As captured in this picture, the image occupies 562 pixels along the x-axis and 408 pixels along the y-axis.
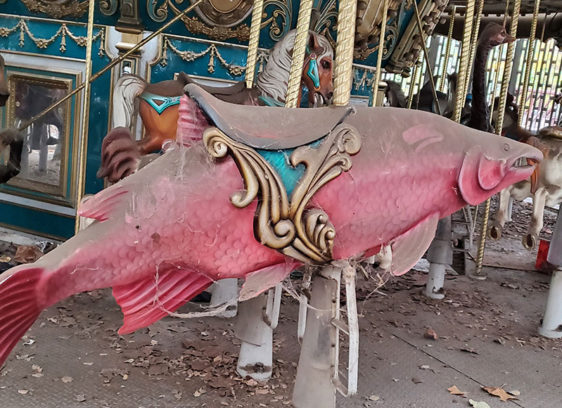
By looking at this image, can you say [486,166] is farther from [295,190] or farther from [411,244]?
[295,190]

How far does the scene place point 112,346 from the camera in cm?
275

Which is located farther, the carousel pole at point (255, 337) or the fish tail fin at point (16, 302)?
the carousel pole at point (255, 337)

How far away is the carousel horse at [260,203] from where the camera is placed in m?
0.93

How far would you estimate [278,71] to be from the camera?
2.88m

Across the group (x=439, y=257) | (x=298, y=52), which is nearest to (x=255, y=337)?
(x=298, y=52)

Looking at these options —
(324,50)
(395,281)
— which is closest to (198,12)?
(324,50)

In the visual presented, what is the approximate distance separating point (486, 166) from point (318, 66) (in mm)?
1921

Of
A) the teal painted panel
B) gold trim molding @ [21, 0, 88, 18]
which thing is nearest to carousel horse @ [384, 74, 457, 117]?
gold trim molding @ [21, 0, 88, 18]

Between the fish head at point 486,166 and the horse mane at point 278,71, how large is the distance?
1.92 meters

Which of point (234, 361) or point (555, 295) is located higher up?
point (555, 295)

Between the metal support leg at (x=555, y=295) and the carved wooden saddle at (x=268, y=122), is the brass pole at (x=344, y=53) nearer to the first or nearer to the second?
the carved wooden saddle at (x=268, y=122)

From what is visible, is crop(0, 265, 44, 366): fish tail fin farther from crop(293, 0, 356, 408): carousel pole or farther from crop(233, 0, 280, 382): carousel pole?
crop(233, 0, 280, 382): carousel pole

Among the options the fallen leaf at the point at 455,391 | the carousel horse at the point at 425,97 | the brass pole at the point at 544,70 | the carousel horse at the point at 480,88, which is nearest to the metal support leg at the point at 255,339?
the fallen leaf at the point at 455,391

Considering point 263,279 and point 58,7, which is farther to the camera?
point 58,7
